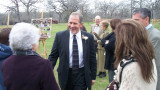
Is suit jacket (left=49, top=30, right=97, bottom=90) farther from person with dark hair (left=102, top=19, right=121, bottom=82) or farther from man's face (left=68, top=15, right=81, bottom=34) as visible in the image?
person with dark hair (left=102, top=19, right=121, bottom=82)

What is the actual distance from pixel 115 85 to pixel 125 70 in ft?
1.08

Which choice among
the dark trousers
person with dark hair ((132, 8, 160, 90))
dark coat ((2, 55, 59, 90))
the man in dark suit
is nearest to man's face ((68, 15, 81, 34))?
the man in dark suit

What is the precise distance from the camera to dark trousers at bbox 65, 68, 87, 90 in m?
2.73

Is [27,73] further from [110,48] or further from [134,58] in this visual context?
[110,48]

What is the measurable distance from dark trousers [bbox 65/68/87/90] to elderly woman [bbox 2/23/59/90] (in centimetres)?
115

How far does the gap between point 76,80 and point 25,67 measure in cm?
134

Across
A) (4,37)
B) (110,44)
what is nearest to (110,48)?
(110,44)

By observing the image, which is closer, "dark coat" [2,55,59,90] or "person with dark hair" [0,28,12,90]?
"dark coat" [2,55,59,90]

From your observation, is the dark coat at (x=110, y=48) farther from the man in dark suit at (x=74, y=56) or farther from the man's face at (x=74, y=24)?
the man's face at (x=74, y=24)

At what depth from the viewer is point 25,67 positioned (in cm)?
154

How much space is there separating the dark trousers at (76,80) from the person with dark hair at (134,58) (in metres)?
1.14

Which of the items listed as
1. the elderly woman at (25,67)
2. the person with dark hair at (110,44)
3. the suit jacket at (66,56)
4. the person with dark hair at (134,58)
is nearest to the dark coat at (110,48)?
the person with dark hair at (110,44)

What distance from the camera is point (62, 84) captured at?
276 cm

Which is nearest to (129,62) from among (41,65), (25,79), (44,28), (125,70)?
(125,70)
